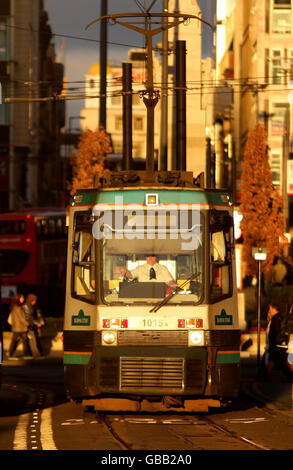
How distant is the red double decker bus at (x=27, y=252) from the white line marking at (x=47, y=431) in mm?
30466

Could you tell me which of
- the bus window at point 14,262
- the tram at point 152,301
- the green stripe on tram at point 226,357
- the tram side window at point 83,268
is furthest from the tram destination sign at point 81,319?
the bus window at point 14,262

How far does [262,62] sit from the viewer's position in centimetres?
7362

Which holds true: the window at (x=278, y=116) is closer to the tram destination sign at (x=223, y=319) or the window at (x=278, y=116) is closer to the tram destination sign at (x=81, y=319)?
the tram destination sign at (x=223, y=319)

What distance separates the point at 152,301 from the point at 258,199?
3599 cm

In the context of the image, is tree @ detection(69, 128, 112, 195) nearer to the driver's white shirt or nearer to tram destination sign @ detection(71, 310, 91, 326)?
tram destination sign @ detection(71, 310, 91, 326)

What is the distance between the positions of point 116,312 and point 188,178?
2434 mm

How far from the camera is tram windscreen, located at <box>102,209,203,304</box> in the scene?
18.5m

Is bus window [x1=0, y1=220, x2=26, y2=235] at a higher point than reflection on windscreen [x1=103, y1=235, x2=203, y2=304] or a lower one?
lower

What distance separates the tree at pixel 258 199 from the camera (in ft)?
175

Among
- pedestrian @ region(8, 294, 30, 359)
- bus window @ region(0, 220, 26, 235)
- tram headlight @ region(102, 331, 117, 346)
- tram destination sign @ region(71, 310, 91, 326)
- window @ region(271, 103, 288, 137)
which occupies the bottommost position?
pedestrian @ region(8, 294, 30, 359)

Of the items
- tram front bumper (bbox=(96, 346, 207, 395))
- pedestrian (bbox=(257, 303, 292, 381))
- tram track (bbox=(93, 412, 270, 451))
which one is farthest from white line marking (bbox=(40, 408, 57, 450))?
pedestrian (bbox=(257, 303, 292, 381))

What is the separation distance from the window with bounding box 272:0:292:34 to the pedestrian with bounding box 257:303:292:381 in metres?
48.9
